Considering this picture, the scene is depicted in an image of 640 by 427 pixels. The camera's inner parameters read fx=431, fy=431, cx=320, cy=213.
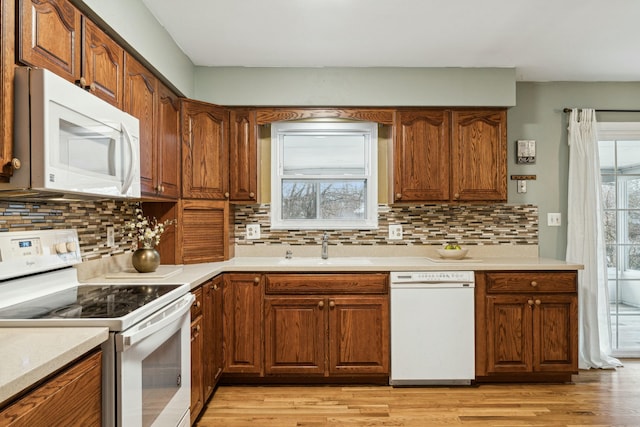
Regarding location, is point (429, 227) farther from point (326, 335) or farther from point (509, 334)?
point (326, 335)

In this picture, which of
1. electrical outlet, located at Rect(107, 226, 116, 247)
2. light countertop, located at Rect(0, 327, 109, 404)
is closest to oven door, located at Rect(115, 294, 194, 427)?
light countertop, located at Rect(0, 327, 109, 404)

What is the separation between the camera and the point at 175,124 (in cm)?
294

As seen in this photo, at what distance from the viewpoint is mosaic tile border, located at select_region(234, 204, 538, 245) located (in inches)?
141

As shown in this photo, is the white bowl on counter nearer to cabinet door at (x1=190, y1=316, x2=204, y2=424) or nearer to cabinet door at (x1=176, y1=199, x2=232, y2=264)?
cabinet door at (x1=176, y1=199, x2=232, y2=264)

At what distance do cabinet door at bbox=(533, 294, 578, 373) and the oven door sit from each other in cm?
233

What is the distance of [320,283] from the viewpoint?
298 centimetres

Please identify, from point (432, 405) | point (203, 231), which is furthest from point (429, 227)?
point (203, 231)

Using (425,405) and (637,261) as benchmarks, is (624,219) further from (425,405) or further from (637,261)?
(425,405)

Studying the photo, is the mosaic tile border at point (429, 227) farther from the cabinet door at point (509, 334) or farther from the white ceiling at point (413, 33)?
the white ceiling at point (413, 33)

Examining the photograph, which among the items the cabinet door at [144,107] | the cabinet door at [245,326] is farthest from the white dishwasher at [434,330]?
the cabinet door at [144,107]

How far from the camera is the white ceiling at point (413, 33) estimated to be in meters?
2.42

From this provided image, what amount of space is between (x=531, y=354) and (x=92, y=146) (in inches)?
117

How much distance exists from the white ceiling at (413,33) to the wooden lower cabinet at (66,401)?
6.40 ft

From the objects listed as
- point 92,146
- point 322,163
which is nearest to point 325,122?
point 322,163
